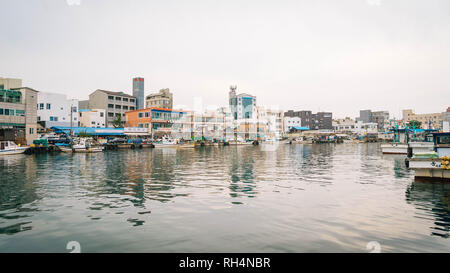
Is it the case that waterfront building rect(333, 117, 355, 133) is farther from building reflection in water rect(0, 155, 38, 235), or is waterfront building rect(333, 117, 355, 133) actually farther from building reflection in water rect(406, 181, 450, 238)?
building reflection in water rect(0, 155, 38, 235)

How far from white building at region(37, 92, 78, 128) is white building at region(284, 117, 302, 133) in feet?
352

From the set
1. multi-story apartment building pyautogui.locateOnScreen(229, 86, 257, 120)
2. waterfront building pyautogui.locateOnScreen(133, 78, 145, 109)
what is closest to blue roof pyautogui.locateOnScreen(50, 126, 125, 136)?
waterfront building pyautogui.locateOnScreen(133, 78, 145, 109)

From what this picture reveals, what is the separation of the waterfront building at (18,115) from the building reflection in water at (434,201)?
62116 millimetres

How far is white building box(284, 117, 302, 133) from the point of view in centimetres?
15275

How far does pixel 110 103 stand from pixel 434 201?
96.5 metres

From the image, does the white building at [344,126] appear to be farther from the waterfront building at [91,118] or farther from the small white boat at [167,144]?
the waterfront building at [91,118]

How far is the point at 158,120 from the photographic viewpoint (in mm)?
84938

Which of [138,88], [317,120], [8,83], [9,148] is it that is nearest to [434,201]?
[9,148]

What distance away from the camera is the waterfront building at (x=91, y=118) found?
8150 centimetres

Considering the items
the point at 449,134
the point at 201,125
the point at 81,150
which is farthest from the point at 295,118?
the point at 449,134
